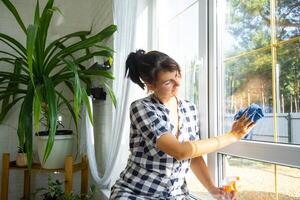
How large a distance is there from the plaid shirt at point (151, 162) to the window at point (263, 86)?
204 mm

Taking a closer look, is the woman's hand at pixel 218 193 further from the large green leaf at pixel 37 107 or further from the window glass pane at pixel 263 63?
the large green leaf at pixel 37 107

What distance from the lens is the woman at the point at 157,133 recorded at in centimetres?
113

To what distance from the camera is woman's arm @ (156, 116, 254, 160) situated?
99 centimetres

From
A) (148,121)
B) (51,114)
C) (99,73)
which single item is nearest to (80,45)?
(99,73)

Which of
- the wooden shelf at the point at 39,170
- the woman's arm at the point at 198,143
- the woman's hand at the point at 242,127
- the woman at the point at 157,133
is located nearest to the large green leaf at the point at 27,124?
the wooden shelf at the point at 39,170

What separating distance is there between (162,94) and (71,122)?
1.46 meters

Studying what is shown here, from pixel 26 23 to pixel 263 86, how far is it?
212cm

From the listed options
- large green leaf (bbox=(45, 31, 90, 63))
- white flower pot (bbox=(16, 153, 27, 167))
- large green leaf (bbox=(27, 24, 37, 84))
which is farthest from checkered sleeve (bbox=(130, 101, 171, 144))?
white flower pot (bbox=(16, 153, 27, 167))

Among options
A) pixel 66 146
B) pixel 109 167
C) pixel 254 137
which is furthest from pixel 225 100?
pixel 66 146

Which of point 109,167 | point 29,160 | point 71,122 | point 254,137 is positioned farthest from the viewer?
point 71,122

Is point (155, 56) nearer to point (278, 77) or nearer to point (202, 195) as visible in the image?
point (278, 77)

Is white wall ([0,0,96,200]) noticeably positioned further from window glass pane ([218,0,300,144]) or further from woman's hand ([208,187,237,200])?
woman's hand ([208,187,237,200])

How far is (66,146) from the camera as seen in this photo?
1840 mm

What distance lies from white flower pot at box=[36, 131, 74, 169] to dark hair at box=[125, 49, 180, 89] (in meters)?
0.81
